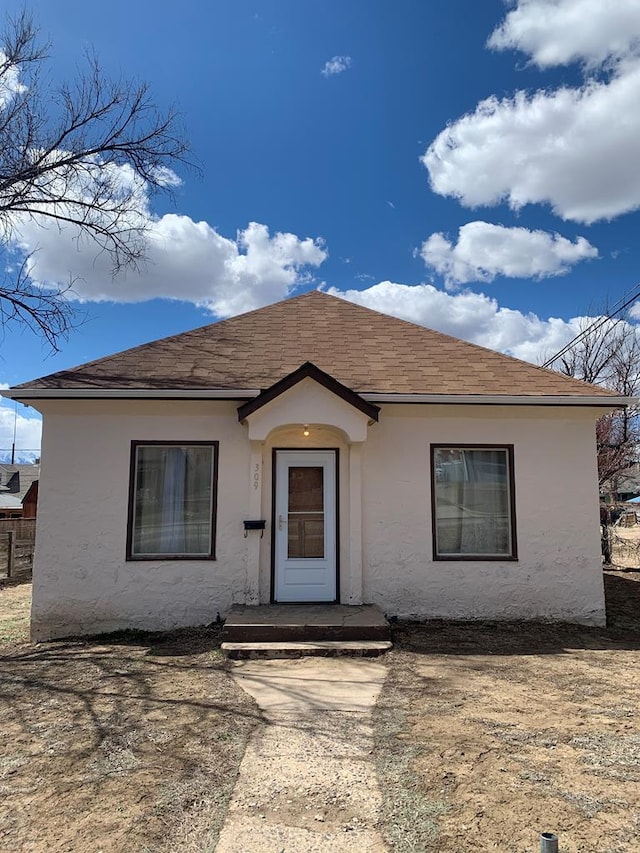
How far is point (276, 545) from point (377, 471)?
176 cm

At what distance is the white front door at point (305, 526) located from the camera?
7871 mm

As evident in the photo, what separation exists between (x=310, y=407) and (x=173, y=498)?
91.5 inches

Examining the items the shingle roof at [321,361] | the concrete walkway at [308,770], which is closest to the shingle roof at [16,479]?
the shingle roof at [321,361]

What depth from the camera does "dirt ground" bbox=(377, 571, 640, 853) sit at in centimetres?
296

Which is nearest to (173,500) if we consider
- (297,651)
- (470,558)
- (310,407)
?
(310,407)

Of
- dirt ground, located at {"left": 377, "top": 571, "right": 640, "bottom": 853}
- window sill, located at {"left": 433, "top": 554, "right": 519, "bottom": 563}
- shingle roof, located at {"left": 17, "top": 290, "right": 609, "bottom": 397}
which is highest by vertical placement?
shingle roof, located at {"left": 17, "top": 290, "right": 609, "bottom": 397}

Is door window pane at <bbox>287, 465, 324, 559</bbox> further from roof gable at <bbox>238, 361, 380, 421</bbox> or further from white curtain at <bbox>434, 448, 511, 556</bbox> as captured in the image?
white curtain at <bbox>434, 448, 511, 556</bbox>

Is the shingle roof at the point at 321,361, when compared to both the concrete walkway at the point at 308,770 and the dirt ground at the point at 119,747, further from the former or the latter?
the concrete walkway at the point at 308,770

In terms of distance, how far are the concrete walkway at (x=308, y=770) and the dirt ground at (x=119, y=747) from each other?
142 millimetres

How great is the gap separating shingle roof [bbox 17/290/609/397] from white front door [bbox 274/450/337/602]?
3.95ft

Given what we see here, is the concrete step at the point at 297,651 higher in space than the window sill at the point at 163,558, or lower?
lower

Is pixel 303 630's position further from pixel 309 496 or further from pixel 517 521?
pixel 517 521

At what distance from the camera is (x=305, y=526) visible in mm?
7996

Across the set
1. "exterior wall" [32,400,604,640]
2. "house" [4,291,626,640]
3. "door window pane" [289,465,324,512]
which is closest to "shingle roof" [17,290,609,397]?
"house" [4,291,626,640]
